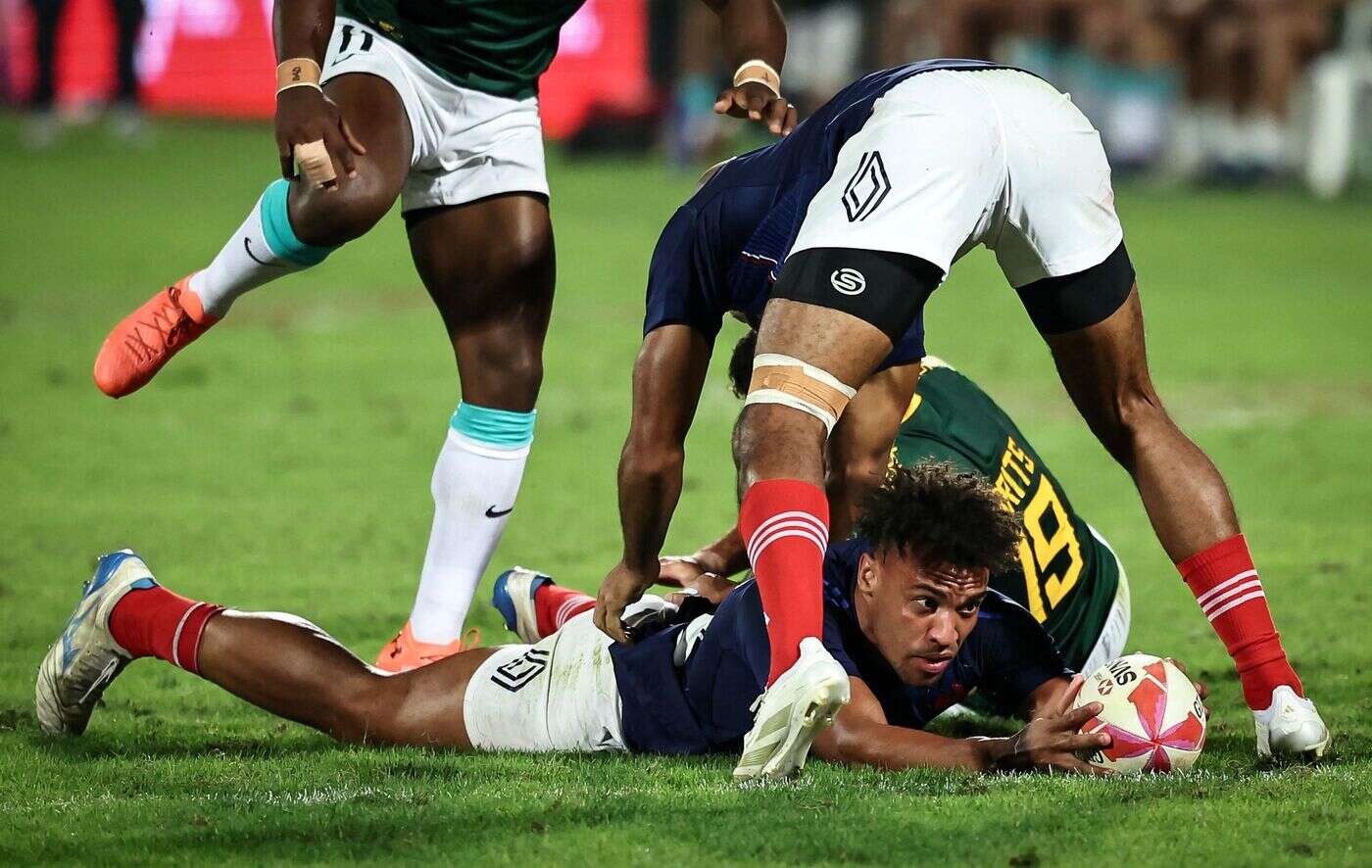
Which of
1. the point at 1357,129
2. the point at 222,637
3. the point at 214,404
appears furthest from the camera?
the point at 1357,129

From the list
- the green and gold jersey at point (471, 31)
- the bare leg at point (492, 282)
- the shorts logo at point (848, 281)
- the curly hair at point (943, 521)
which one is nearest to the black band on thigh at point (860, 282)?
the shorts logo at point (848, 281)

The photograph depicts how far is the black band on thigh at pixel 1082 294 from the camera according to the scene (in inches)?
188

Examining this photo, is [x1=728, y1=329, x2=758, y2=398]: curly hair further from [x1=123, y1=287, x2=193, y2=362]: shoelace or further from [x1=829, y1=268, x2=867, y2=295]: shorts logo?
[x1=123, y1=287, x2=193, y2=362]: shoelace

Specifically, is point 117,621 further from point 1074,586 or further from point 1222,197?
point 1222,197

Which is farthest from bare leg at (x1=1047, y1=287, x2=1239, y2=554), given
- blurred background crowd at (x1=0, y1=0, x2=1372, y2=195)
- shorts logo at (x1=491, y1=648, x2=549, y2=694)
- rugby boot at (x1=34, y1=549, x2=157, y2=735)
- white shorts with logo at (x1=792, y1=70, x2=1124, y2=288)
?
blurred background crowd at (x1=0, y1=0, x2=1372, y2=195)

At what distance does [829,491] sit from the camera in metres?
5.36

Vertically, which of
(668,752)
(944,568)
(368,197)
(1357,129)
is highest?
(1357,129)

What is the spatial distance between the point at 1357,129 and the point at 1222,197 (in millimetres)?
2709

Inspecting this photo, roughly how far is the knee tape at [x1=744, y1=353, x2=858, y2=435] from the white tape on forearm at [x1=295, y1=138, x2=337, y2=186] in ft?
4.50

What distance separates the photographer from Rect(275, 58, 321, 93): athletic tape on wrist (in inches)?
198

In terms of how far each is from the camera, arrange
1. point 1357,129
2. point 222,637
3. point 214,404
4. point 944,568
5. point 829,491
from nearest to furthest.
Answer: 1. point 944,568
2. point 222,637
3. point 829,491
4. point 214,404
5. point 1357,129

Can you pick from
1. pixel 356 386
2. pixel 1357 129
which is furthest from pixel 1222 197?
pixel 356 386

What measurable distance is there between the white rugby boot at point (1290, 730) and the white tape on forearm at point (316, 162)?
2.70 m

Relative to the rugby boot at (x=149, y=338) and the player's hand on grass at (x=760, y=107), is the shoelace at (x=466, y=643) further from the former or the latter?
the player's hand on grass at (x=760, y=107)
